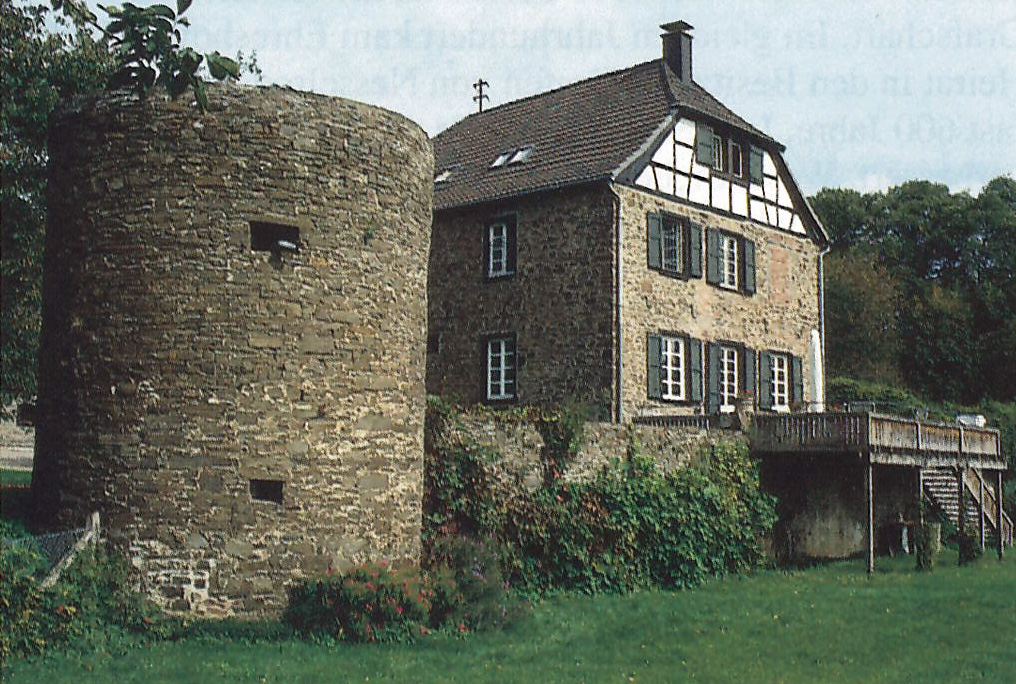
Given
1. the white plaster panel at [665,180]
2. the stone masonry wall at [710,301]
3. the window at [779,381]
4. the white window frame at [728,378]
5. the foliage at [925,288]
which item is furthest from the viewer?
the foliage at [925,288]

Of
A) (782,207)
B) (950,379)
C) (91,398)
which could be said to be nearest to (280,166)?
(91,398)

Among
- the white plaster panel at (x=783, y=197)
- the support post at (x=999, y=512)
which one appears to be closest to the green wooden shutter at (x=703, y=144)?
the white plaster panel at (x=783, y=197)

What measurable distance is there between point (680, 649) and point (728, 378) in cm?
1222

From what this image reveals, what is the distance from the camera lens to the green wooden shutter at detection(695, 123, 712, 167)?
2489cm

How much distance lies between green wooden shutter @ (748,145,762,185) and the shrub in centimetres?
1530

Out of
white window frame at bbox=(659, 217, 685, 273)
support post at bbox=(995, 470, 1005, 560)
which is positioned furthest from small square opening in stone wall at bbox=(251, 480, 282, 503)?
support post at bbox=(995, 470, 1005, 560)

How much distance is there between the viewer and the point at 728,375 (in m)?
25.2

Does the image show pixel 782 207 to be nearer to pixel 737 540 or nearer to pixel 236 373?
pixel 737 540

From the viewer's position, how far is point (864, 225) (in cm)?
5028

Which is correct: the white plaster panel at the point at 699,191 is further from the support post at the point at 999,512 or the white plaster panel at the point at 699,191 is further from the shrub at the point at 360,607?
the shrub at the point at 360,607

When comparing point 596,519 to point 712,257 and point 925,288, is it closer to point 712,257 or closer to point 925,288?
point 712,257

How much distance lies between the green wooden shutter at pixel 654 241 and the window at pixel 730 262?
156 centimetres

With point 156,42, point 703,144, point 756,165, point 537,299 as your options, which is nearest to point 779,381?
point 756,165

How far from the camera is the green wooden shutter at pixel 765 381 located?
2595 cm
